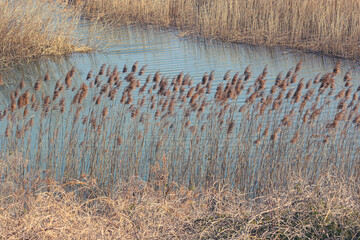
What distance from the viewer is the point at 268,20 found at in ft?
35.5

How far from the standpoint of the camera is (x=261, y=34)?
35.6 feet

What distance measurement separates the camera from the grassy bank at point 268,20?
9.75 m

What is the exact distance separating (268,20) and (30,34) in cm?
486

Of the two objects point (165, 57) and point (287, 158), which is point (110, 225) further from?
point (165, 57)

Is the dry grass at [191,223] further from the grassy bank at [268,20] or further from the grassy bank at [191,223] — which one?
the grassy bank at [268,20]

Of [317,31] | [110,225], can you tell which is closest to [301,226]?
[110,225]

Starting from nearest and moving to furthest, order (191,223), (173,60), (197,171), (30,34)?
(191,223) → (197,171) → (173,60) → (30,34)

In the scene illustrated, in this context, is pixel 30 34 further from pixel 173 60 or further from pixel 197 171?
pixel 197 171

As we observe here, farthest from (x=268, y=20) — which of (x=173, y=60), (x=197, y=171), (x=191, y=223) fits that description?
(x=191, y=223)

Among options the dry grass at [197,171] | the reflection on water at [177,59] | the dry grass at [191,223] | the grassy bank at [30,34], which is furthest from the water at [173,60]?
the dry grass at [191,223]

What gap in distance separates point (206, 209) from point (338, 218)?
0.82 meters

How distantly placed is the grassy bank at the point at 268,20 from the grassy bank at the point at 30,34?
1026 mm

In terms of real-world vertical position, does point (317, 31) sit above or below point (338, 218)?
below

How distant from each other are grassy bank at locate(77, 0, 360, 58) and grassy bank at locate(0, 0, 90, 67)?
1026 millimetres
